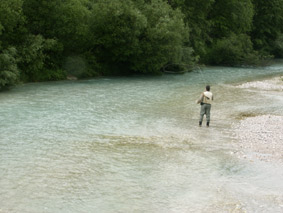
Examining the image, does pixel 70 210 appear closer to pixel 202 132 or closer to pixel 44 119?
pixel 202 132

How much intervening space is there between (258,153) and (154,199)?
629 cm

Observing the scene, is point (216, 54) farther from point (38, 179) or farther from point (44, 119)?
point (38, 179)

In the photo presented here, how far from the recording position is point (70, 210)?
1116 centimetres

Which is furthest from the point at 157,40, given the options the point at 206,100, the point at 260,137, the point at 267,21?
the point at 267,21

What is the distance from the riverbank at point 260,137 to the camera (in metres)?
16.4

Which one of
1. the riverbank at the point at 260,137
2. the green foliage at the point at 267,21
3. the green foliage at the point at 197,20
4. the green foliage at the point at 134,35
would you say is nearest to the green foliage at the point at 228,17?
the green foliage at the point at 197,20

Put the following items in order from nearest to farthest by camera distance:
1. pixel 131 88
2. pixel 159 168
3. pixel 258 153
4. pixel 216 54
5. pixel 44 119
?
pixel 159 168
pixel 258 153
pixel 44 119
pixel 131 88
pixel 216 54

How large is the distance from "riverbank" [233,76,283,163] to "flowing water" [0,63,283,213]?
1.67 feet

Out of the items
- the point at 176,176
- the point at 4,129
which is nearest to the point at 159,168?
the point at 176,176

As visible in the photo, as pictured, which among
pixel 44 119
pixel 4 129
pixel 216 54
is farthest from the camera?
pixel 216 54

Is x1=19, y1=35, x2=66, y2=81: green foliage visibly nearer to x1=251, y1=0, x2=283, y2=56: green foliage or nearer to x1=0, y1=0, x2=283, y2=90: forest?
x1=0, y1=0, x2=283, y2=90: forest

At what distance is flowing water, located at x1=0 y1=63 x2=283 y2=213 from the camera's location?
11.9m

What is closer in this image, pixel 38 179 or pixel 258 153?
pixel 38 179

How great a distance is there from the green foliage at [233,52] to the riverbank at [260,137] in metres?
34.9
